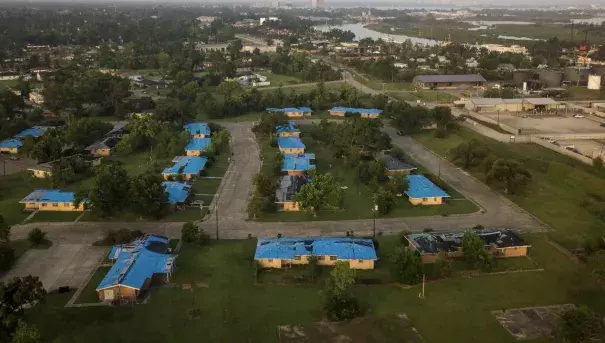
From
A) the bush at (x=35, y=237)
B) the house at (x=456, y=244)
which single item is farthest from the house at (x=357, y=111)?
the bush at (x=35, y=237)

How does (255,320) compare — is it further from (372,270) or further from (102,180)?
(102,180)

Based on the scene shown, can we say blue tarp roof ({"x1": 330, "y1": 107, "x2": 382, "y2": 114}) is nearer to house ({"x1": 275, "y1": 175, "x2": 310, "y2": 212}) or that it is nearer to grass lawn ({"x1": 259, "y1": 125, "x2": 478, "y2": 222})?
grass lawn ({"x1": 259, "y1": 125, "x2": 478, "y2": 222})

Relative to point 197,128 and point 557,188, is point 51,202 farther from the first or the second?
point 557,188

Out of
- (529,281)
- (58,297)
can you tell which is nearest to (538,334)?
(529,281)

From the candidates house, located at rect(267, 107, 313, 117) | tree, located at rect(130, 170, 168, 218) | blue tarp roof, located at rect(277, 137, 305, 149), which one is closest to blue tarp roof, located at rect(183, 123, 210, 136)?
blue tarp roof, located at rect(277, 137, 305, 149)

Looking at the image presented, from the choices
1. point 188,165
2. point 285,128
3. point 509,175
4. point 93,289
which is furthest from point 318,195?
point 285,128

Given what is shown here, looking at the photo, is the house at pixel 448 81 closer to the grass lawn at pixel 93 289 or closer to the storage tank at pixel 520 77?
the storage tank at pixel 520 77
